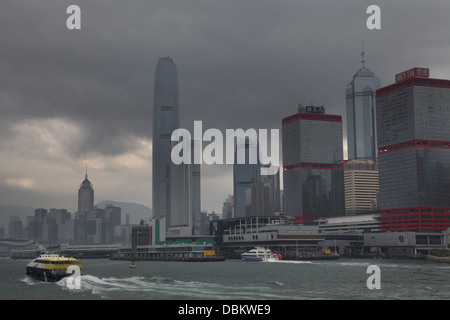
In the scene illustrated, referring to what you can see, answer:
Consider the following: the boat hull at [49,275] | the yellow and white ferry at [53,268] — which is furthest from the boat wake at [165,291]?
the yellow and white ferry at [53,268]

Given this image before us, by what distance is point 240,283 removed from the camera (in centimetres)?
12200

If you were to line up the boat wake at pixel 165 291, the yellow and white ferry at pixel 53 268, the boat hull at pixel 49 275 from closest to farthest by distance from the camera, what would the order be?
the boat wake at pixel 165 291, the boat hull at pixel 49 275, the yellow and white ferry at pixel 53 268

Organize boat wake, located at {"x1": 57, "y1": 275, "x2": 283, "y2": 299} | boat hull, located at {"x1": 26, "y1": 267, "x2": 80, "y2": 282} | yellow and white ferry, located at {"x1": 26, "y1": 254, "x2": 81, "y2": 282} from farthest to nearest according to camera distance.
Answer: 1. yellow and white ferry, located at {"x1": 26, "y1": 254, "x2": 81, "y2": 282}
2. boat hull, located at {"x1": 26, "y1": 267, "x2": 80, "y2": 282}
3. boat wake, located at {"x1": 57, "y1": 275, "x2": 283, "y2": 299}

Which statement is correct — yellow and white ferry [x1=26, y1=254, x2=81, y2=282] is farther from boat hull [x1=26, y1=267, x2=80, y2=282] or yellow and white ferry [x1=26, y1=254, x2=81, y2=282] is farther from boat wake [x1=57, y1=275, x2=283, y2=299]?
boat wake [x1=57, y1=275, x2=283, y2=299]

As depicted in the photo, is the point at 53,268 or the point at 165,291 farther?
the point at 53,268

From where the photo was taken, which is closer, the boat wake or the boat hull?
the boat wake

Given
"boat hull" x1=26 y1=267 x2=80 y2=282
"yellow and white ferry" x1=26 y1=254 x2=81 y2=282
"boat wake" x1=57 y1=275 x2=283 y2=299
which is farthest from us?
"yellow and white ferry" x1=26 y1=254 x2=81 y2=282

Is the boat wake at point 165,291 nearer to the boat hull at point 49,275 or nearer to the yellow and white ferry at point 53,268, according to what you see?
the boat hull at point 49,275

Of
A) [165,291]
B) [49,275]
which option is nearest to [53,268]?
[49,275]

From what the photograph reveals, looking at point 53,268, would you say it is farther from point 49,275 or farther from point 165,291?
point 165,291

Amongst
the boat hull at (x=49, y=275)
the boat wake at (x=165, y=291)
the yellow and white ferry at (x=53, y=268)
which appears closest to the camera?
the boat wake at (x=165, y=291)

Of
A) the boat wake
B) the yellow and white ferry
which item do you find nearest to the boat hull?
the yellow and white ferry
